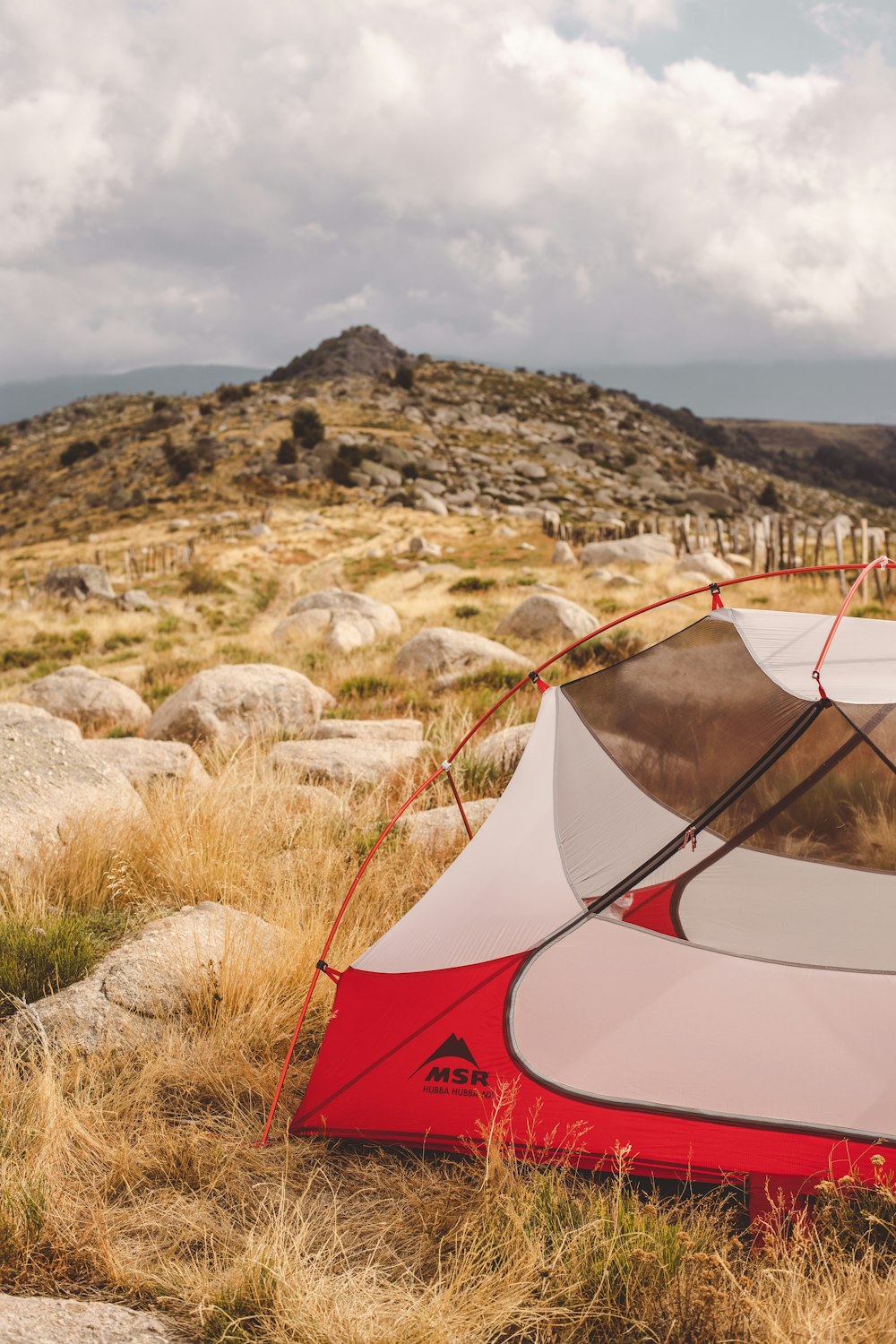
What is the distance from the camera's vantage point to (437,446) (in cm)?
6328

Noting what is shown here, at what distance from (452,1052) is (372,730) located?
4.84 m

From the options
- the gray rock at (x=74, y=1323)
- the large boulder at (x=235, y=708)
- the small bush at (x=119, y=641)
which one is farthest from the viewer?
the small bush at (x=119, y=641)

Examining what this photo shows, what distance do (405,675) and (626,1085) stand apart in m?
8.29

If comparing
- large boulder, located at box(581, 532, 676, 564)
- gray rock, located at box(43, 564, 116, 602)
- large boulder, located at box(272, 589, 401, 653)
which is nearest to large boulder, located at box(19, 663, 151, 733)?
large boulder, located at box(272, 589, 401, 653)

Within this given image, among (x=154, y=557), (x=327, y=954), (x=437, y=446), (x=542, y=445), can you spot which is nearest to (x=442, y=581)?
(x=154, y=557)

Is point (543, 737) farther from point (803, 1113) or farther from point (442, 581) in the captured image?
point (442, 581)

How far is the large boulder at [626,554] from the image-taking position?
87.6ft

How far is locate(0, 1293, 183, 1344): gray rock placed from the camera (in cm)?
203

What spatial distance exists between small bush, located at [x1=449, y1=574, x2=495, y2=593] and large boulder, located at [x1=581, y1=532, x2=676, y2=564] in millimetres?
6237

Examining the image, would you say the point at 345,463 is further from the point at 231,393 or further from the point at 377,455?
the point at 231,393

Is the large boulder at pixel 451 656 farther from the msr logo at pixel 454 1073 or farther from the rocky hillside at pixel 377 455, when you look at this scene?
the rocky hillside at pixel 377 455

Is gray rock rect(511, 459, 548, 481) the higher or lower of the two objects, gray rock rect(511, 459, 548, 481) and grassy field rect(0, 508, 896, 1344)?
the higher

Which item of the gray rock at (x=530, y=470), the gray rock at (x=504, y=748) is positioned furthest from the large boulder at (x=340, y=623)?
the gray rock at (x=530, y=470)

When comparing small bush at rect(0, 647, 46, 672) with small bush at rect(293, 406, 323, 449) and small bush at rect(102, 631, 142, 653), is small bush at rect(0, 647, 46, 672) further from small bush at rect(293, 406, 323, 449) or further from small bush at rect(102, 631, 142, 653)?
small bush at rect(293, 406, 323, 449)
